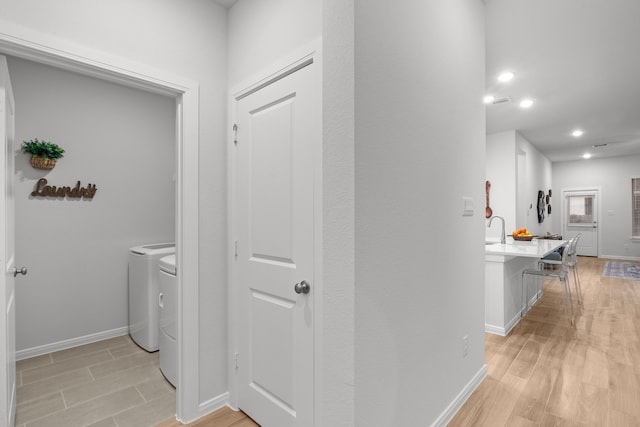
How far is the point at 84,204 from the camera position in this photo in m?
3.11

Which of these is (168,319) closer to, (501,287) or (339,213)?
(339,213)

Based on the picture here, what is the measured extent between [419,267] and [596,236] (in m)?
10.1

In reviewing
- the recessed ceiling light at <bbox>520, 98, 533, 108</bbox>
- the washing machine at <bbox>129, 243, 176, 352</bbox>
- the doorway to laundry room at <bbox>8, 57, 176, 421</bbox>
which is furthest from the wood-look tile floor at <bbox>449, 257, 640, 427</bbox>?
the doorway to laundry room at <bbox>8, 57, 176, 421</bbox>

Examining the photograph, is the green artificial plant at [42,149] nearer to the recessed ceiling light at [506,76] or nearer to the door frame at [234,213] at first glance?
the door frame at [234,213]

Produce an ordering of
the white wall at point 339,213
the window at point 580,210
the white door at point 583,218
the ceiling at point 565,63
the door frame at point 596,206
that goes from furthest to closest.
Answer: the window at point 580,210, the white door at point 583,218, the door frame at point 596,206, the ceiling at point 565,63, the white wall at point 339,213

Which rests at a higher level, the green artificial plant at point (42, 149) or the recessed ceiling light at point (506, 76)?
the recessed ceiling light at point (506, 76)

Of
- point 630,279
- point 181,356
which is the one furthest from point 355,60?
point 630,279

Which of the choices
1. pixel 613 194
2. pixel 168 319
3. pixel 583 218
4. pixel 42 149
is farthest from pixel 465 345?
pixel 583 218

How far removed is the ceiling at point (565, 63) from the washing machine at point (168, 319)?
3015 mm

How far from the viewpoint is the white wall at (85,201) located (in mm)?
2814

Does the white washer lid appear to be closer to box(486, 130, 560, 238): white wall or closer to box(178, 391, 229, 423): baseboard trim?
box(178, 391, 229, 423): baseboard trim

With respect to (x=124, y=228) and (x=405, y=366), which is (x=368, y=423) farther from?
(x=124, y=228)

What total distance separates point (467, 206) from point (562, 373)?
164cm

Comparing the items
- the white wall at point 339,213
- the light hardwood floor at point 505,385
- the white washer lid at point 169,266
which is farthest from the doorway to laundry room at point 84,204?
the white wall at point 339,213
